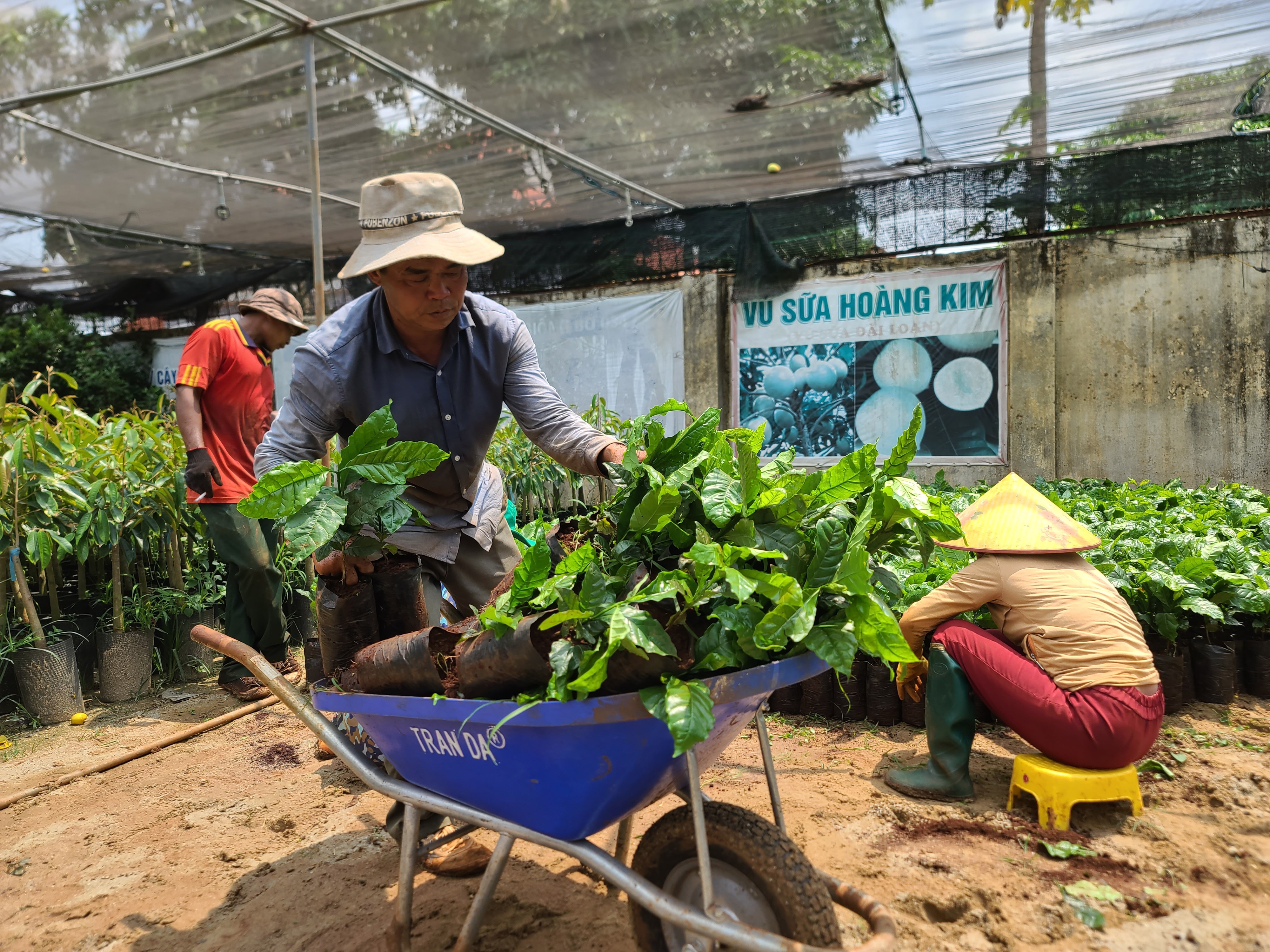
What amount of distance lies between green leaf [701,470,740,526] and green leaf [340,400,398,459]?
710 mm

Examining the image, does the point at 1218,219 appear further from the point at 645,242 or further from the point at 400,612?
the point at 400,612

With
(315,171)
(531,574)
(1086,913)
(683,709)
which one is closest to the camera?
(683,709)

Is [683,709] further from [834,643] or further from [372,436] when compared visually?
[372,436]

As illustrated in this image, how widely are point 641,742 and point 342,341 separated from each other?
1582mm

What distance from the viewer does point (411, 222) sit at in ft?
7.84

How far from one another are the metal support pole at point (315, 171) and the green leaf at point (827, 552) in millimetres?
4155

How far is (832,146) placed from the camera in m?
7.54

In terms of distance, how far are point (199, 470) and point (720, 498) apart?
3.30 meters

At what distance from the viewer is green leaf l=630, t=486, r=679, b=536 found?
5.63 ft

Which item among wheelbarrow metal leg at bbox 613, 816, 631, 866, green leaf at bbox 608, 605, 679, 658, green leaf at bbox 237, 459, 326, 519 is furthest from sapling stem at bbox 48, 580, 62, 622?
green leaf at bbox 608, 605, 679, 658

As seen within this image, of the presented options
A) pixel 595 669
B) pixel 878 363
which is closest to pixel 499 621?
pixel 595 669

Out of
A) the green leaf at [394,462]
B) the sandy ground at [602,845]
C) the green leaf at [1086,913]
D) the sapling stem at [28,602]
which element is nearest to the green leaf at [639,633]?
the green leaf at [394,462]

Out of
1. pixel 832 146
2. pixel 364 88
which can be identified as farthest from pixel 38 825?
pixel 832 146

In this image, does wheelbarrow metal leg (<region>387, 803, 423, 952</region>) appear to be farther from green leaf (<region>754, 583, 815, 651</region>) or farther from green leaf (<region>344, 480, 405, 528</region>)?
green leaf (<region>754, 583, 815, 651</region>)
